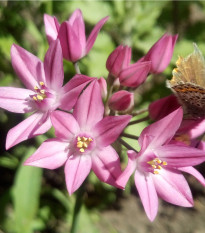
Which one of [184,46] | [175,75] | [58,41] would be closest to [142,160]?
[175,75]

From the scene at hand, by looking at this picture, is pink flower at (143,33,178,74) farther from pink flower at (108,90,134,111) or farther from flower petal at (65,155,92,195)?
flower petal at (65,155,92,195)

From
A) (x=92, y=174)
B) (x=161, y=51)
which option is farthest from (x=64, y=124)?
(x=92, y=174)

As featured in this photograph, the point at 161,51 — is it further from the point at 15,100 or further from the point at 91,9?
the point at 91,9

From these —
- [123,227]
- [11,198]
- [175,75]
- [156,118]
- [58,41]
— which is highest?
[58,41]

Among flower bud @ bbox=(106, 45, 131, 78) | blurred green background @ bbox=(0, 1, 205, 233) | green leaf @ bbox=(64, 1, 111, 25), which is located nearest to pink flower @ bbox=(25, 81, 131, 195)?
flower bud @ bbox=(106, 45, 131, 78)

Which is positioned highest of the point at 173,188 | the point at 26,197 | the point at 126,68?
the point at 126,68

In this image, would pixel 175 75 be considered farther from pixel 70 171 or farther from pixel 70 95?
pixel 70 171

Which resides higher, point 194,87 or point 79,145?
point 194,87

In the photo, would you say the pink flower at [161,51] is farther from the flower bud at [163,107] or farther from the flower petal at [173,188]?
the flower petal at [173,188]
